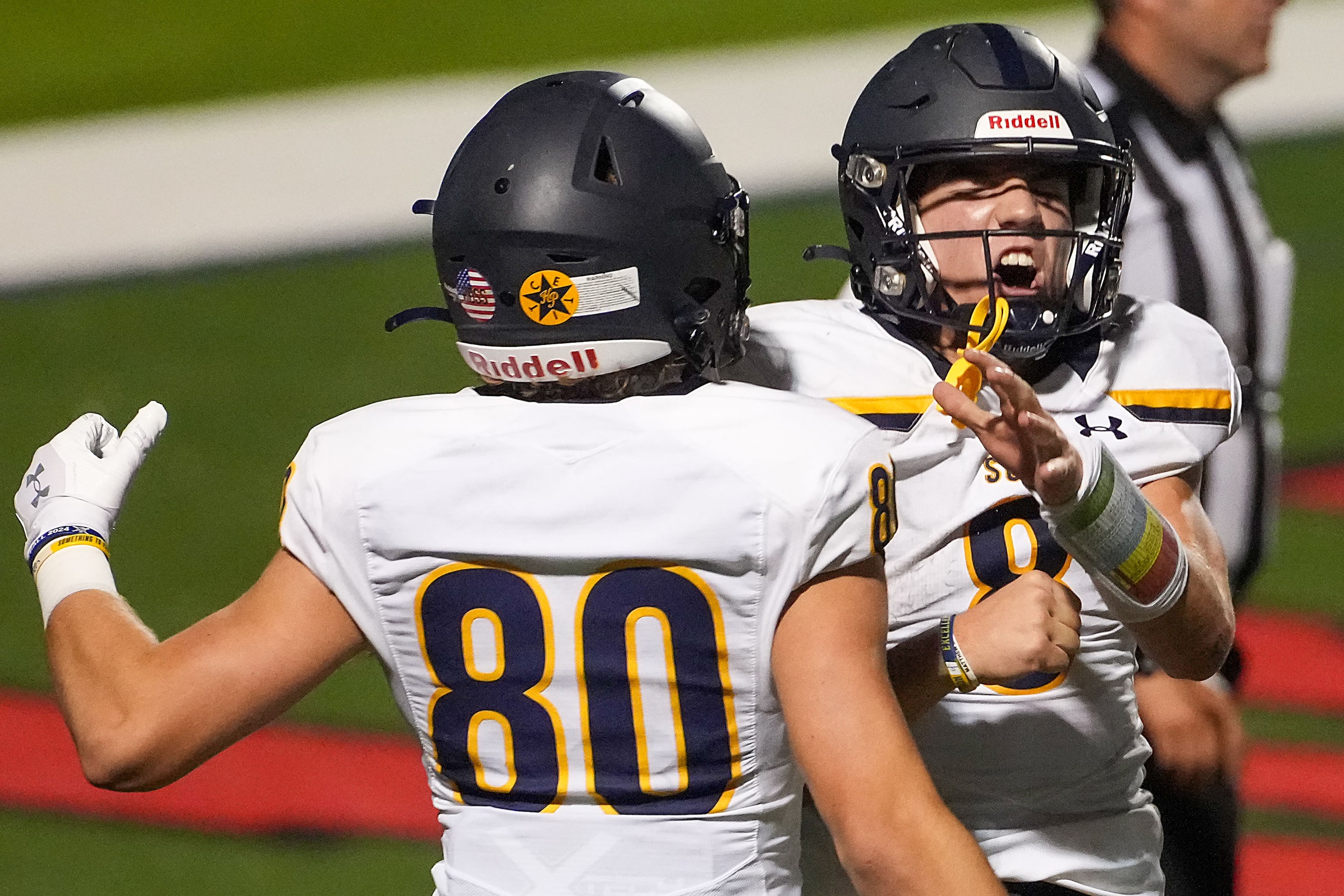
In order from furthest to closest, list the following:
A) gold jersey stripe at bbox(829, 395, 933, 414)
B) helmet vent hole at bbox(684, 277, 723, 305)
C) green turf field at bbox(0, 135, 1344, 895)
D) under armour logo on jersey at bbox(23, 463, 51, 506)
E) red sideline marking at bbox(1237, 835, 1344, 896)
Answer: green turf field at bbox(0, 135, 1344, 895) → red sideline marking at bbox(1237, 835, 1344, 896) → gold jersey stripe at bbox(829, 395, 933, 414) → under armour logo on jersey at bbox(23, 463, 51, 506) → helmet vent hole at bbox(684, 277, 723, 305)

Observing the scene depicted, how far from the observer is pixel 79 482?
6.93 ft

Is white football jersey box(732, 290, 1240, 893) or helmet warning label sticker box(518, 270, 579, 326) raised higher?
helmet warning label sticker box(518, 270, 579, 326)

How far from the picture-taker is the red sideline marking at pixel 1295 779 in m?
4.01

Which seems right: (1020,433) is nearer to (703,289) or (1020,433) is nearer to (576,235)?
(703,289)

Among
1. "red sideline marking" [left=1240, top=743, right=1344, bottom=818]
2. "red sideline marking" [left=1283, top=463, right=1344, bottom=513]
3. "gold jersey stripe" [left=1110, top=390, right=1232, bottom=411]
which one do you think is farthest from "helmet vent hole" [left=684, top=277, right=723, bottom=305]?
"red sideline marking" [left=1283, top=463, right=1344, bottom=513]

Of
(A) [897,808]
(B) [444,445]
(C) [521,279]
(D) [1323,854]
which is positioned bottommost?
(D) [1323,854]

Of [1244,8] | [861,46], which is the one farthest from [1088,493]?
[861,46]

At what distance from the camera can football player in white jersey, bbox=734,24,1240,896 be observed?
7.25 feet

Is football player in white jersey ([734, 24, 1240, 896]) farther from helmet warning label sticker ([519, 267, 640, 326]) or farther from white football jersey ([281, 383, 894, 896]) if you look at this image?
helmet warning label sticker ([519, 267, 640, 326])

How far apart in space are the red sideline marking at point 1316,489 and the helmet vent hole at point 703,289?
12.2 feet

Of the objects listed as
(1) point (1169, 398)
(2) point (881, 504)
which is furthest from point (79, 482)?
(1) point (1169, 398)

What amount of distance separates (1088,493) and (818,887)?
74cm

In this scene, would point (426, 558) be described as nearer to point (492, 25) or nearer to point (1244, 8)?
point (1244, 8)

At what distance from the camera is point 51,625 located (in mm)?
1952
